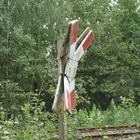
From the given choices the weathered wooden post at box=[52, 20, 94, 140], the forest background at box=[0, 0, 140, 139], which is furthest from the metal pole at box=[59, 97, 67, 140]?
the forest background at box=[0, 0, 140, 139]

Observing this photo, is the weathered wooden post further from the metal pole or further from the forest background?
the forest background

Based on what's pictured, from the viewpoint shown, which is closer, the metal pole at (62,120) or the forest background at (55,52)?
the metal pole at (62,120)

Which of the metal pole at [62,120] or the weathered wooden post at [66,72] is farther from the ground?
the weathered wooden post at [66,72]

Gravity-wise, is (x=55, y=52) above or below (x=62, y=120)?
above

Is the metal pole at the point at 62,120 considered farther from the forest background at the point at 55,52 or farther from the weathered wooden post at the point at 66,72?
the forest background at the point at 55,52

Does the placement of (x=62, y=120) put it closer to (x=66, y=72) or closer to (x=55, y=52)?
(x=66, y=72)

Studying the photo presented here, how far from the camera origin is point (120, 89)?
30.8m

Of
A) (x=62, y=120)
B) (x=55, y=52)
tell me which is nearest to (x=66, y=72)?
(x=62, y=120)

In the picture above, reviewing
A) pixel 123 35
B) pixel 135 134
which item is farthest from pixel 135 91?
pixel 135 134

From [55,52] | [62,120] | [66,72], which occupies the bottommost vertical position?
[62,120]

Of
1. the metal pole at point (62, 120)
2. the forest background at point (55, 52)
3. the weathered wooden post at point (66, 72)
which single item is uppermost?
the forest background at point (55, 52)

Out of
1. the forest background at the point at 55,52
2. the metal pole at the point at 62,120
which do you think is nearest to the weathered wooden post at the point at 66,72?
the metal pole at the point at 62,120

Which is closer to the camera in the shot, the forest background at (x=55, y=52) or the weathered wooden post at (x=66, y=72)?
the weathered wooden post at (x=66, y=72)

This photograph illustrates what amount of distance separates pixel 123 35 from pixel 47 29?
8357mm
